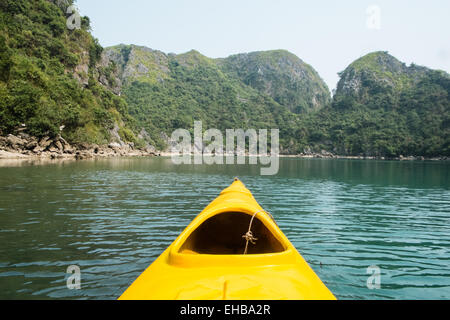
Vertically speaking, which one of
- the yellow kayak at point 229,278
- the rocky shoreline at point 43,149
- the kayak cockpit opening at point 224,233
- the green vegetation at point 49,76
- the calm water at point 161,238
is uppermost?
the green vegetation at point 49,76

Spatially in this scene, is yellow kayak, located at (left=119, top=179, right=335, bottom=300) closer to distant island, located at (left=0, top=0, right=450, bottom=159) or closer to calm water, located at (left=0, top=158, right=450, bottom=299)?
calm water, located at (left=0, top=158, right=450, bottom=299)

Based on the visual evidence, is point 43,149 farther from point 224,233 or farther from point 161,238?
point 224,233

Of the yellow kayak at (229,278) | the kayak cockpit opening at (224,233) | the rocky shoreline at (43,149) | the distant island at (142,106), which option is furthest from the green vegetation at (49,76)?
the yellow kayak at (229,278)

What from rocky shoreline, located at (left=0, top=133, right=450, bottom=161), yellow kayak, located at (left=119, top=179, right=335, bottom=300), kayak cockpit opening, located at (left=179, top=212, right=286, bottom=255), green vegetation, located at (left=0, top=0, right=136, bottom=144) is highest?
green vegetation, located at (left=0, top=0, right=136, bottom=144)

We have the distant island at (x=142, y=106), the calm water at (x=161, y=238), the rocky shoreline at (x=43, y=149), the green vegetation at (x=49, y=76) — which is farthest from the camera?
the distant island at (x=142, y=106)

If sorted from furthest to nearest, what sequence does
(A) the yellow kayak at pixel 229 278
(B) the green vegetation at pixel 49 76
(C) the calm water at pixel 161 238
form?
(B) the green vegetation at pixel 49 76
(C) the calm water at pixel 161 238
(A) the yellow kayak at pixel 229 278

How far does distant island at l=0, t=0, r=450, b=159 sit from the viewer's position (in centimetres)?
4547

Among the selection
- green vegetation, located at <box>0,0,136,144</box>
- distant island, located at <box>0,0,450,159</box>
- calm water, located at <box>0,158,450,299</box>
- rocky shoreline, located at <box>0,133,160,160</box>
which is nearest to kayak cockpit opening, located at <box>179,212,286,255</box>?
calm water, located at <box>0,158,450,299</box>

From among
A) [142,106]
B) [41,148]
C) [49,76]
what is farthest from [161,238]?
[142,106]

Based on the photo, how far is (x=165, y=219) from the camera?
31.6ft

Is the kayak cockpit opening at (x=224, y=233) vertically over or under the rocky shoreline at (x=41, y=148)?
under

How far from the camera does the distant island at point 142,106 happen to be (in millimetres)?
45475

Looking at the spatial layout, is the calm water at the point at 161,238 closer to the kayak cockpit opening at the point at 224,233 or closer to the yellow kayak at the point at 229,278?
the kayak cockpit opening at the point at 224,233
